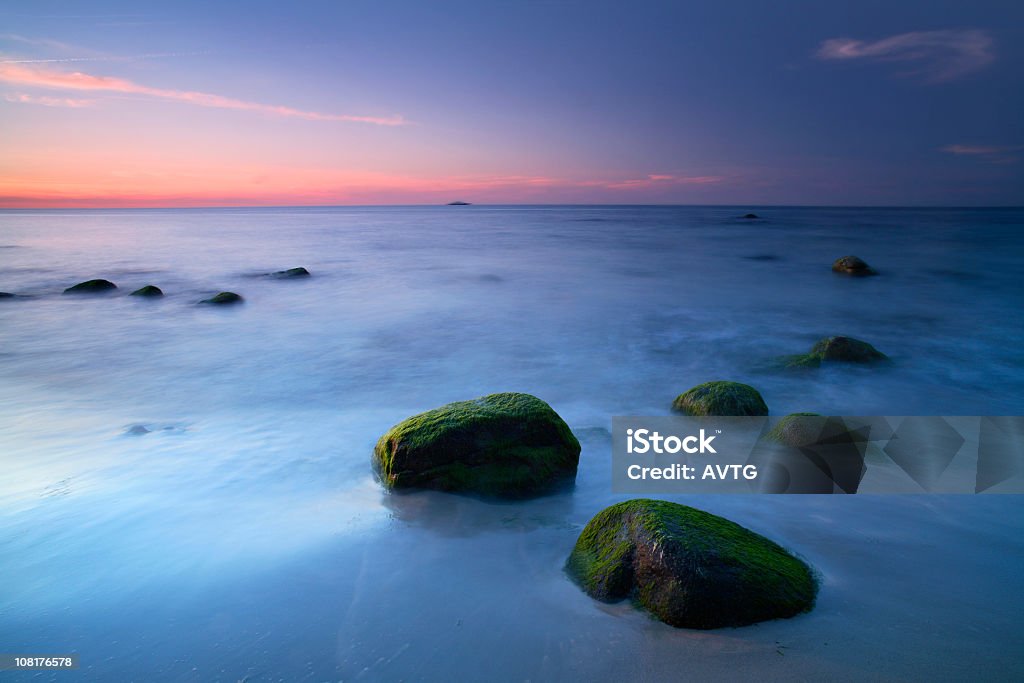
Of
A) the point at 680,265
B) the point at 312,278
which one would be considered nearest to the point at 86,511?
the point at 312,278

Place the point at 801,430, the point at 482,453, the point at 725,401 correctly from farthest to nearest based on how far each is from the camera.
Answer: the point at 725,401 → the point at 801,430 → the point at 482,453

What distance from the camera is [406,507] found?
4.49m

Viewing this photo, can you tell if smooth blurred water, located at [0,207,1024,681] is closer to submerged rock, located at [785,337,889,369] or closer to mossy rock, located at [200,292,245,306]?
submerged rock, located at [785,337,889,369]

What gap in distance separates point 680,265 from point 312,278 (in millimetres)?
13762

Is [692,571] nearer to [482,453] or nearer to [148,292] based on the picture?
[482,453]

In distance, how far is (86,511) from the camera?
4.55 m

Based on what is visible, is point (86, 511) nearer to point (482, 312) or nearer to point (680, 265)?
point (482, 312)

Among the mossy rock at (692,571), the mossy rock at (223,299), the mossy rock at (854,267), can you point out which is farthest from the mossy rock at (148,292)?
the mossy rock at (854,267)

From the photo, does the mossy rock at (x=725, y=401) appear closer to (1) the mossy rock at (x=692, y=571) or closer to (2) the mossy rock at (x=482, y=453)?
(2) the mossy rock at (x=482, y=453)

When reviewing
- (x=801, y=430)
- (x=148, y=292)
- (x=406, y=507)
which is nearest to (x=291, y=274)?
(x=148, y=292)

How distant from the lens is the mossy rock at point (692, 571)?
299 centimetres

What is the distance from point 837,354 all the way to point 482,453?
636cm

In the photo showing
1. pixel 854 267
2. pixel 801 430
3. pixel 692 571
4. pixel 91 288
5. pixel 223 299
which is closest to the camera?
pixel 692 571

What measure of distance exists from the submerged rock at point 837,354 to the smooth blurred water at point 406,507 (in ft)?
1.26
